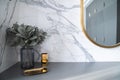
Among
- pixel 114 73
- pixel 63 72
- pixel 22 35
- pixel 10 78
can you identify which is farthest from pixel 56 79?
pixel 114 73

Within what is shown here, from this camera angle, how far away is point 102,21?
1.37 metres

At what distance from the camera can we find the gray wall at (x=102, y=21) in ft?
4.42

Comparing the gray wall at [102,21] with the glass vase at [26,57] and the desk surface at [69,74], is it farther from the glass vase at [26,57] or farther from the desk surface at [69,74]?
the glass vase at [26,57]

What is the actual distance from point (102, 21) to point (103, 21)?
0.04 feet

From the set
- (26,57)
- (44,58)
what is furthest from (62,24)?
(26,57)

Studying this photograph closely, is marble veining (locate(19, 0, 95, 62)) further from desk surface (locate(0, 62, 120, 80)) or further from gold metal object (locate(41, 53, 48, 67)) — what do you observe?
desk surface (locate(0, 62, 120, 80))

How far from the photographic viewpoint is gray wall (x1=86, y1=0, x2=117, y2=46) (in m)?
1.35

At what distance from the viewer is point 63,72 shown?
106 cm

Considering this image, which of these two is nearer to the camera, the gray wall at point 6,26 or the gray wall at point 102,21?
the gray wall at point 6,26

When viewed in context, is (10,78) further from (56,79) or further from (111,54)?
(111,54)

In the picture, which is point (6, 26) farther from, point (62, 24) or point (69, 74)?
point (69, 74)

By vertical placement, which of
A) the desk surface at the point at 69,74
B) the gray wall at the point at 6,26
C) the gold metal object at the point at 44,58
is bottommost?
the desk surface at the point at 69,74

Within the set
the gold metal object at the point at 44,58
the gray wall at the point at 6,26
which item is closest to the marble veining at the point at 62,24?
the gold metal object at the point at 44,58

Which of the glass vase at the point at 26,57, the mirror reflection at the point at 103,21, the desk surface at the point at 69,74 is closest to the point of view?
the desk surface at the point at 69,74
